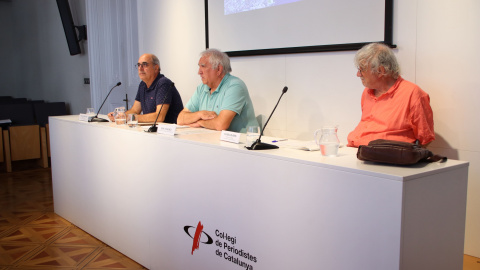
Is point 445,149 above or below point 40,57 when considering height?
below

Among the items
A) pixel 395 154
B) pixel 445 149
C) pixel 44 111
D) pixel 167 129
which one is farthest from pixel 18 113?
pixel 395 154

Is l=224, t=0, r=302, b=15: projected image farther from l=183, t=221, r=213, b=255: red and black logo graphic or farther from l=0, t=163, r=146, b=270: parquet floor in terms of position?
l=0, t=163, r=146, b=270: parquet floor

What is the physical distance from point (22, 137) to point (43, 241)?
3322 mm

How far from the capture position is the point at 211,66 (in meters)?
3.74

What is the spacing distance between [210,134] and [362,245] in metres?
1.38

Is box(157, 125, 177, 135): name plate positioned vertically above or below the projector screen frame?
below

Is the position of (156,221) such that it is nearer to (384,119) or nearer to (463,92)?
(384,119)

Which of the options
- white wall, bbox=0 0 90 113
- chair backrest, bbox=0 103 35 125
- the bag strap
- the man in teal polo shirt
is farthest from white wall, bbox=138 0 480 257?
white wall, bbox=0 0 90 113

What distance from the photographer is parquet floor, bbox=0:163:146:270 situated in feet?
9.94

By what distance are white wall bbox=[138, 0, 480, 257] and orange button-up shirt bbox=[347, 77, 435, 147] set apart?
0.33 metres

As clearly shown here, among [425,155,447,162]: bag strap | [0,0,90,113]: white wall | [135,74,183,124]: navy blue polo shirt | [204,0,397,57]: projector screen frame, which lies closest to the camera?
[425,155,447,162]: bag strap

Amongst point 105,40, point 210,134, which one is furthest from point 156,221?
point 105,40

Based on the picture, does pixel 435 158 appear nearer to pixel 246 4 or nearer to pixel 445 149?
pixel 445 149

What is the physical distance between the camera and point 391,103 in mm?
2760
